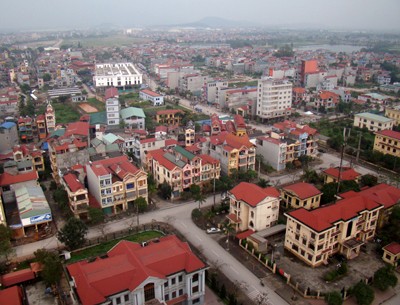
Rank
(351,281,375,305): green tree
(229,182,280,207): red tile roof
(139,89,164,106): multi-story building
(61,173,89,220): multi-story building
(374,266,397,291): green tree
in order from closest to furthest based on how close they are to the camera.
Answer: (351,281,375,305): green tree → (374,266,397,291): green tree → (229,182,280,207): red tile roof → (61,173,89,220): multi-story building → (139,89,164,106): multi-story building

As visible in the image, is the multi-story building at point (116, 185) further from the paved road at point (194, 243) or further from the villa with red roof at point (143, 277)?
the villa with red roof at point (143, 277)

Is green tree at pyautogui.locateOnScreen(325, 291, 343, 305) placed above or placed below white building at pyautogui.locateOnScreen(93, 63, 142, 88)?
below

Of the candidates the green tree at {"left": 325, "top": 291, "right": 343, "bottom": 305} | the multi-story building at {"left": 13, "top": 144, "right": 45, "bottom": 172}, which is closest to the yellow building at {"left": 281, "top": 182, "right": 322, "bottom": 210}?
the green tree at {"left": 325, "top": 291, "right": 343, "bottom": 305}

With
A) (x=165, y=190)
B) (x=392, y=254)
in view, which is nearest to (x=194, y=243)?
(x=165, y=190)

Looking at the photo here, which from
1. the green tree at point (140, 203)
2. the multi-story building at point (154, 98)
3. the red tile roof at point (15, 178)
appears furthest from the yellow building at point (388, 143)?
the multi-story building at point (154, 98)

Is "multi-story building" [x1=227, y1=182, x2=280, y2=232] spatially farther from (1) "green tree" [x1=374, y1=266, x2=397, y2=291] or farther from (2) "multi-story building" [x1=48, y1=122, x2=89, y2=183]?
(2) "multi-story building" [x1=48, y1=122, x2=89, y2=183]

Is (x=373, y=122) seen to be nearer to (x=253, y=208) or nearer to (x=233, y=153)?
(x=233, y=153)
